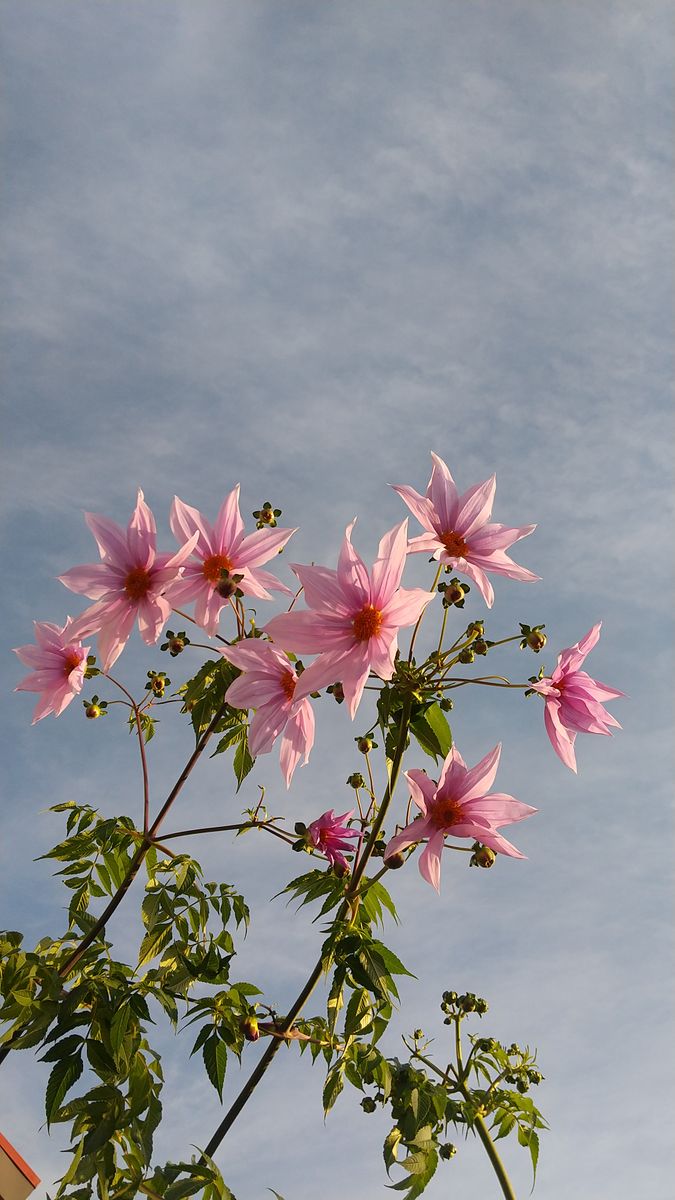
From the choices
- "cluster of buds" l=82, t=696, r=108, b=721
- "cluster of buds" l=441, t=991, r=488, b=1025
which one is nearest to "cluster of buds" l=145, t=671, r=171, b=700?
"cluster of buds" l=82, t=696, r=108, b=721

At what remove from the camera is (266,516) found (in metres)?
2.60

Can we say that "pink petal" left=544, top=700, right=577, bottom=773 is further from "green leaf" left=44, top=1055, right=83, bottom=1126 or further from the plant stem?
"green leaf" left=44, top=1055, right=83, bottom=1126

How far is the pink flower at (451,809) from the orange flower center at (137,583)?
0.81m

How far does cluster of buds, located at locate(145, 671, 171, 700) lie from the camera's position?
2.65 metres

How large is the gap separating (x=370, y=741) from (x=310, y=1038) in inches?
30.1

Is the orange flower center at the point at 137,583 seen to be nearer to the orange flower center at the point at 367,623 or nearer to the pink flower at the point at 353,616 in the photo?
the pink flower at the point at 353,616

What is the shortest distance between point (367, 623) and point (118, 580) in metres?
0.71

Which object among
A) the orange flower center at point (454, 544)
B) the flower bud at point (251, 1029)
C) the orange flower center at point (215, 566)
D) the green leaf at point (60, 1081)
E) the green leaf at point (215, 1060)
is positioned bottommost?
the green leaf at point (60, 1081)

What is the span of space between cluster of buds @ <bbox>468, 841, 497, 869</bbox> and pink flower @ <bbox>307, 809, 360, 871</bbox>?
0.46 metres

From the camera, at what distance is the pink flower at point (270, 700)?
6.70 feet

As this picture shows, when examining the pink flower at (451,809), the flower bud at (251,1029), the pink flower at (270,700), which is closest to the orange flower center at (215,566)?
the pink flower at (270,700)

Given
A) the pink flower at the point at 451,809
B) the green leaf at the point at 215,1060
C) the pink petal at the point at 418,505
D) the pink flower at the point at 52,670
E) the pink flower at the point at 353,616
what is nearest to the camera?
the pink flower at the point at 353,616

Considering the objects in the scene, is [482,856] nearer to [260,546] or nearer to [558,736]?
[558,736]

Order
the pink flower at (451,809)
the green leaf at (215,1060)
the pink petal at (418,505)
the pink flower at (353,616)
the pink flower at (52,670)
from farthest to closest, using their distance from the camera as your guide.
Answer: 1. the pink flower at (52,670)
2. the pink petal at (418,505)
3. the green leaf at (215,1060)
4. the pink flower at (451,809)
5. the pink flower at (353,616)
